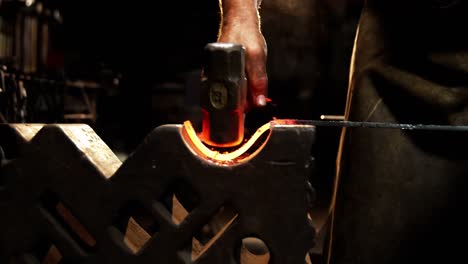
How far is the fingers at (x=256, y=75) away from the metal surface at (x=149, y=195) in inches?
16.5

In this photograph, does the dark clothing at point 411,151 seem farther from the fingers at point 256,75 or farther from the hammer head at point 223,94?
the hammer head at point 223,94

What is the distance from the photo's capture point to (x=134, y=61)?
45.8 ft

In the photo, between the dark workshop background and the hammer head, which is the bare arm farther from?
the dark workshop background

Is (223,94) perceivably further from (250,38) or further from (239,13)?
(239,13)

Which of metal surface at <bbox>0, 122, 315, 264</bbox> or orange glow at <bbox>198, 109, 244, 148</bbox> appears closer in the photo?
metal surface at <bbox>0, 122, 315, 264</bbox>

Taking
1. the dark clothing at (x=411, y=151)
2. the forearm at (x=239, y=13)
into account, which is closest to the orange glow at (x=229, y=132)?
the forearm at (x=239, y=13)

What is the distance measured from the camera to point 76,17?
1362 centimetres

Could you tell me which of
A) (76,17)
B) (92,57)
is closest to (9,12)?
(76,17)

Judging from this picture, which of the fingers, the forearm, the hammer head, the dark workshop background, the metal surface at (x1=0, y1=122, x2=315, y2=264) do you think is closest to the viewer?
the metal surface at (x1=0, y1=122, x2=315, y2=264)

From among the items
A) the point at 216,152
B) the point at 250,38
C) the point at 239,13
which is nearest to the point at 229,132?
the point at 216,152

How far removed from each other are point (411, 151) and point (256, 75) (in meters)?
0.73

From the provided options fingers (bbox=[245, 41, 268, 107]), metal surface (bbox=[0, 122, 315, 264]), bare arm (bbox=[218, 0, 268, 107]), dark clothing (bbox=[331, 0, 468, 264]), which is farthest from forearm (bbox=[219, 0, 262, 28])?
metal surface (bbox=[0, 122, 315, 264])

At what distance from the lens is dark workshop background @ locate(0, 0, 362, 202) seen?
703 centimetres

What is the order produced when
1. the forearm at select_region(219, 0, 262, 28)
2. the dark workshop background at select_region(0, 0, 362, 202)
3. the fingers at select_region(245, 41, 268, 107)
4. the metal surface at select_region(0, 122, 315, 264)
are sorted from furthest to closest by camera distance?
the dark workshop background at select_region(0, 0, 362, 202), the forearm at select_region(219, 0, 262, 28), the fingers at select_region(245, 41, 268, 107), the metal surface at select_region(0, 122, 315, 264)
